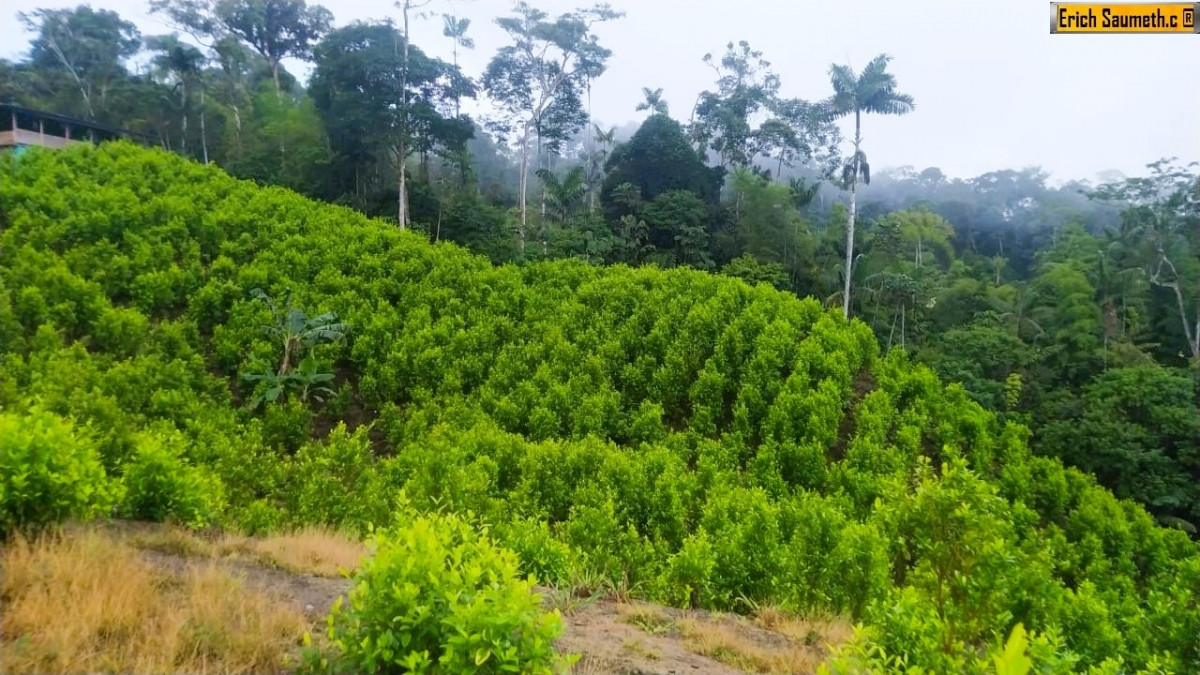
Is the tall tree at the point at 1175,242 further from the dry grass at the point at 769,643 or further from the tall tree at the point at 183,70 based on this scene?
the tall tree at the point at 183,70

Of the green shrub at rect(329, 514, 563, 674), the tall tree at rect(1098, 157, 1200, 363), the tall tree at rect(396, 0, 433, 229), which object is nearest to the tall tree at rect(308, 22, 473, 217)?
the tall tree at rect(396, 0, 433, 229)

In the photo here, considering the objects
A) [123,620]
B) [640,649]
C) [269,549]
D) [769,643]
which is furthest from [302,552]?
[769,643]

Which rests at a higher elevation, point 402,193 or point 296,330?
point 402,193

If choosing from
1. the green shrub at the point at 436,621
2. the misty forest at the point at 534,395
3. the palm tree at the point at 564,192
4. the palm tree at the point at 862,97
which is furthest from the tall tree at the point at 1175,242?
the green shrub at the point at 436,621

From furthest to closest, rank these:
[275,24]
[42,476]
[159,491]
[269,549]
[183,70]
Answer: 1. [275,24]
2. [183,70]
3. [159,491]
4. [269,549]
5. [42,476]

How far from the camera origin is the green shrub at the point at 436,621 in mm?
2342

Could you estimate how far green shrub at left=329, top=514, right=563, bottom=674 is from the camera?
7.68 feet

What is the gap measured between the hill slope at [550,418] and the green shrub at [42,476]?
0.18m

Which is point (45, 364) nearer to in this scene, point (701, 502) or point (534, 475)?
point (534, 475)

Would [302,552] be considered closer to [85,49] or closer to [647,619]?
[647,619]

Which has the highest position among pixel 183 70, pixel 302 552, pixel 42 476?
pixel 183 70

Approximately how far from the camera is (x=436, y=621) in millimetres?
2465

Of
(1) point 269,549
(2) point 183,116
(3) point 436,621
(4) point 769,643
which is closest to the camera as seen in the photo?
(3) point 436,621

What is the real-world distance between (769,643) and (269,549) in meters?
3.54
